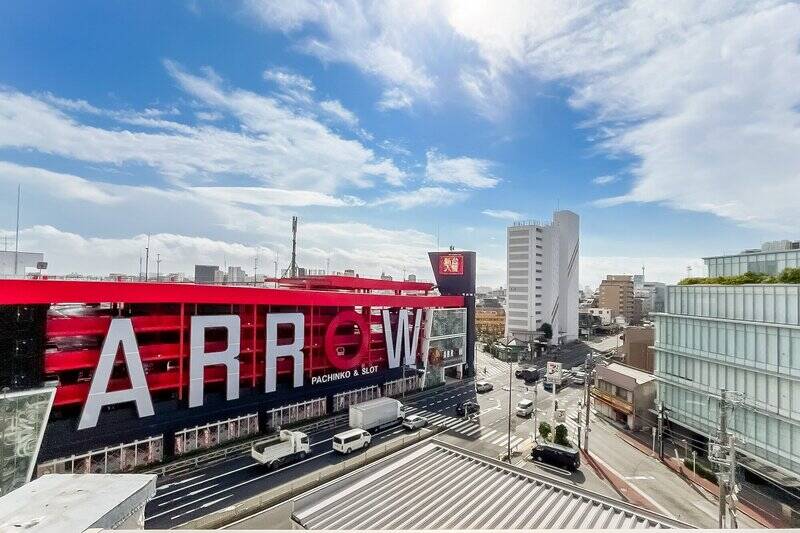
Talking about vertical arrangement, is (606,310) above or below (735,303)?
below

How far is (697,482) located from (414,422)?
78.9 feet

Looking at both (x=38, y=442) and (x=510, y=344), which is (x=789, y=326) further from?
(x=510, y=344)

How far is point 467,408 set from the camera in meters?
47.6

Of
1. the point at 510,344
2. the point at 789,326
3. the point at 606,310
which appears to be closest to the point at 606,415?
the point at 789,326

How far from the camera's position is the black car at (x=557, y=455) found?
33.6m

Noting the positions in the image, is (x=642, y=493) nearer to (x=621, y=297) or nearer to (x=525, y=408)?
(x=525, y=408)

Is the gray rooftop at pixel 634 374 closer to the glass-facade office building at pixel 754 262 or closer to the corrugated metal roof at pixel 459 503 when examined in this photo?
the glass-facade office building at pixel 754 262

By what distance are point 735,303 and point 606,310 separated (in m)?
123

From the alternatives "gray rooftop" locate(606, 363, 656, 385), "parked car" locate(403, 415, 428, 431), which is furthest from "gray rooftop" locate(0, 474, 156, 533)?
"gray rooftop" locate(606, 363, 656, 385)

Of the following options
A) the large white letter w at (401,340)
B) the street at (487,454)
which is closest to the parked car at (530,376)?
the street at (487,454)

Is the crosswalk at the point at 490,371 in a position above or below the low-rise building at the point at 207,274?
below

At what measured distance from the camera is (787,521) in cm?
2591

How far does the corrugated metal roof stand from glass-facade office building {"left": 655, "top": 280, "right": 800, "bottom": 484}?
19.4 metres

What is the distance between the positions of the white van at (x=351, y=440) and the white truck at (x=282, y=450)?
8.20 feet
